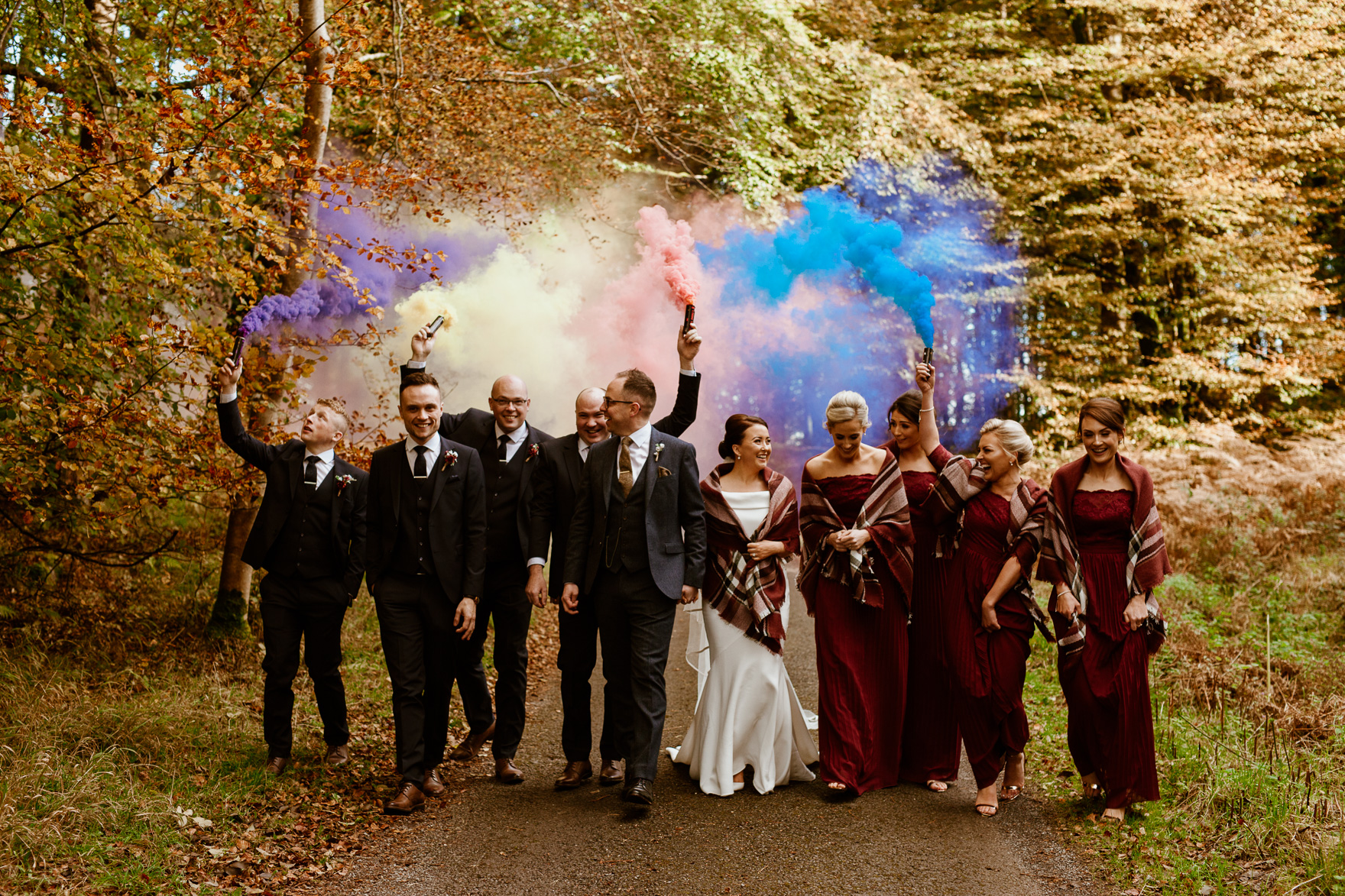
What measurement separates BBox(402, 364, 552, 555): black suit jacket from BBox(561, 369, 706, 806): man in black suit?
0.45m

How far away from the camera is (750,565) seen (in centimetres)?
588

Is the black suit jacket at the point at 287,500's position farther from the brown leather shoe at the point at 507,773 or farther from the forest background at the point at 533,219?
the brown leather shoe at the point at 507,773

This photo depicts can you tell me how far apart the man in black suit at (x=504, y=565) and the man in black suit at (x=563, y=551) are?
0.51 ft

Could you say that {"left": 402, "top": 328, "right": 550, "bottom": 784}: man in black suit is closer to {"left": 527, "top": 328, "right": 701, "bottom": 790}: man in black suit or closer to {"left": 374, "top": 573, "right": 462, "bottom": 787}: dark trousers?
{"left": 527, "top": 328, "right": 701, "bottom": 790}: man in black suit

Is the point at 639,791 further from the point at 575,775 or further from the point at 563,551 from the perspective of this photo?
the point at 563,551

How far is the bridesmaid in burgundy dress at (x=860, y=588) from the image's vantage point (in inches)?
226

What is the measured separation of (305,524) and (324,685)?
953 mm

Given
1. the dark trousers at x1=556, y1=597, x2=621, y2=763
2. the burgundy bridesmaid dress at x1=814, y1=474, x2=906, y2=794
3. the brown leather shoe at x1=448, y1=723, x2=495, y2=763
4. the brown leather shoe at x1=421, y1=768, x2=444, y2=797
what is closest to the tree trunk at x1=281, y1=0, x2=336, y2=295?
the dark trousers at x1=556, y1=597, x2=621, y2=763

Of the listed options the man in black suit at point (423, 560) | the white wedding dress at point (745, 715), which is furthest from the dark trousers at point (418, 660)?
the white wedding dress at point (745, 715)

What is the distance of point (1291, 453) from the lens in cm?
1462

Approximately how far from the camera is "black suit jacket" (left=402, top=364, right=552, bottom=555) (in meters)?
6.11

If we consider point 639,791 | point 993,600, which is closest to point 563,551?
point 639,791

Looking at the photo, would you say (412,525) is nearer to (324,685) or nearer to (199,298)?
(324,685)

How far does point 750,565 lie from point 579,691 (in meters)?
1.24
